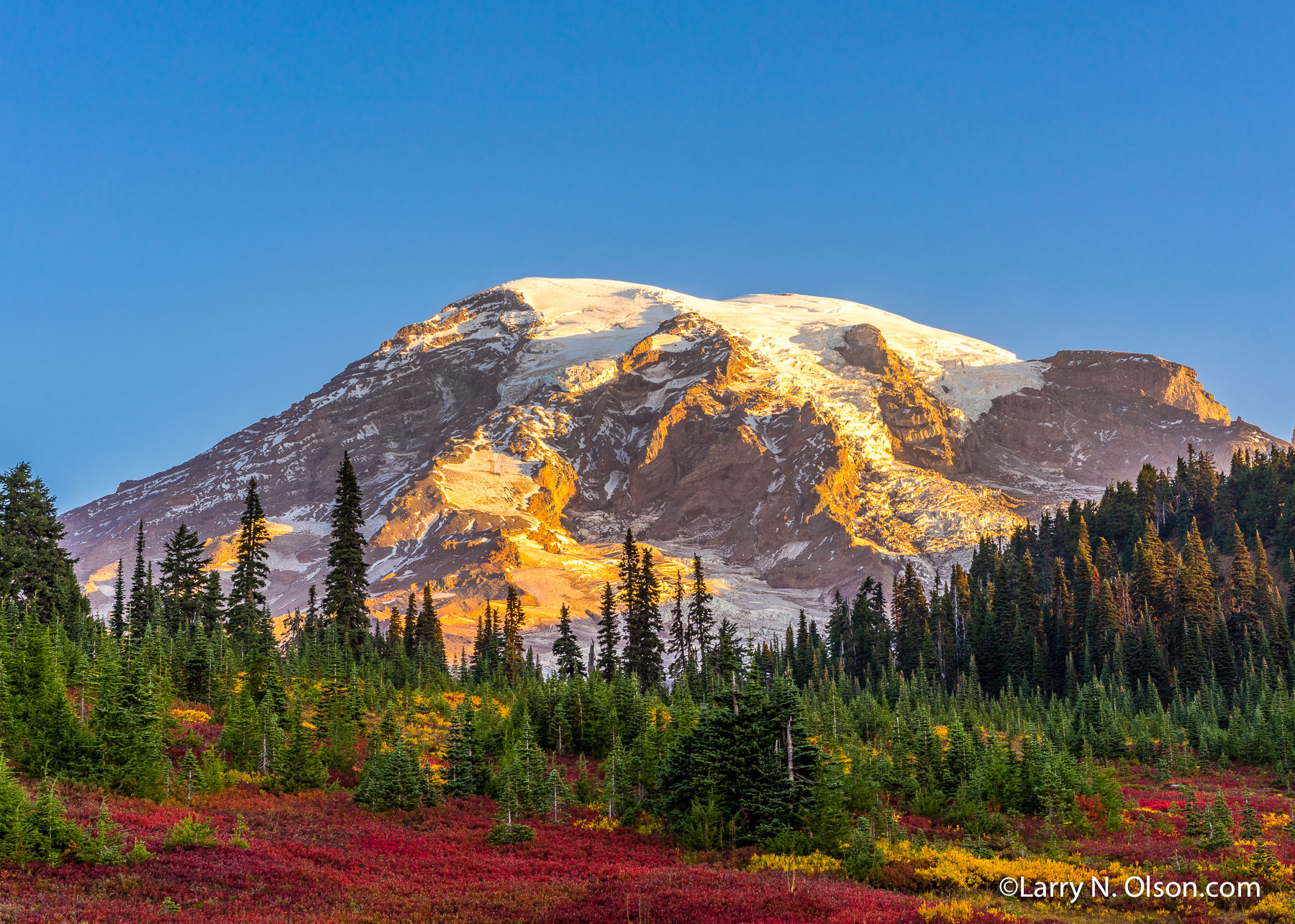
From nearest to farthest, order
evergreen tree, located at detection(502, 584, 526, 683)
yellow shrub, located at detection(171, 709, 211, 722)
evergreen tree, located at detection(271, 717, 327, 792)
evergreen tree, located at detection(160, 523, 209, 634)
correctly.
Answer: evergreen tree, located at detection(271, 717, 327, 792), yellow shrub, located at detection(171, 709, 211, 722), evergreen tree, located at detection(160, 523, 209, 634), evergreen tree, located at detection(502, 584, 526, 683)

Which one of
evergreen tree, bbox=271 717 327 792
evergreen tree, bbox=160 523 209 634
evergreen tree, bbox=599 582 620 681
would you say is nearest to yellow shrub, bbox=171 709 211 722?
evergreen tree, bbox=271 717 327 792

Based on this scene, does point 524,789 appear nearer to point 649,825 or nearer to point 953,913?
point 649,825

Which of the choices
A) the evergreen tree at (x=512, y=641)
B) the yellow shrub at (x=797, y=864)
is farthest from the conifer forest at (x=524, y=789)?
the evergreen tree at (x=512, y=641)

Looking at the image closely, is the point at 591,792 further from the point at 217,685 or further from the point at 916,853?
the point at 217,685

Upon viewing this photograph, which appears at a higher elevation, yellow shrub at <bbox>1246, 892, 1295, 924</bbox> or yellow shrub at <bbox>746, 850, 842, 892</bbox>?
yellow shrub at <bbox>746, 850, 842, 892</bbox>

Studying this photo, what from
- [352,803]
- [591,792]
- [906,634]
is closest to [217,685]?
[352,803]

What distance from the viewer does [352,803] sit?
34.8 meters

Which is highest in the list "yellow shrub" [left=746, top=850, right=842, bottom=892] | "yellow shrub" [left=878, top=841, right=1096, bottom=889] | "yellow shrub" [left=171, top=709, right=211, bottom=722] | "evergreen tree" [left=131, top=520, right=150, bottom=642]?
"evergreen tree" [left=131, top=520, right=150, bottom=642]

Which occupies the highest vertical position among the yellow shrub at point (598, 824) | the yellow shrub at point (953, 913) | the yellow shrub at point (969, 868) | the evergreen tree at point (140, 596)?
the evergreen tree at point (140, 596)

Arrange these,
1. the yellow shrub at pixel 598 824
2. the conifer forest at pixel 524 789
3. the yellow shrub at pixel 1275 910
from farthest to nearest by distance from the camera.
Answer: the yellow shrub at pixel 598 824 → the yellow shrub at pixel 1275 910 → the conifer forest at pixel 524 789

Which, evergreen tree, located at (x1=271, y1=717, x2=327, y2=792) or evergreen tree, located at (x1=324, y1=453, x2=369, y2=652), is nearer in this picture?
evergreen tree, located at (x1=271, y1=717, x2=327, y2=792)

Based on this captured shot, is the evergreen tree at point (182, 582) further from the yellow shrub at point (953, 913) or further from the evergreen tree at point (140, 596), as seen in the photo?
the yellow shrub at point (953, 913)

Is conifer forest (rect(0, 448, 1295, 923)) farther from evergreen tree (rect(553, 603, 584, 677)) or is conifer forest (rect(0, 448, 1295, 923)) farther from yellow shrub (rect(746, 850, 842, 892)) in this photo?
evergreen tree (rect(553, 603, 584, 677))

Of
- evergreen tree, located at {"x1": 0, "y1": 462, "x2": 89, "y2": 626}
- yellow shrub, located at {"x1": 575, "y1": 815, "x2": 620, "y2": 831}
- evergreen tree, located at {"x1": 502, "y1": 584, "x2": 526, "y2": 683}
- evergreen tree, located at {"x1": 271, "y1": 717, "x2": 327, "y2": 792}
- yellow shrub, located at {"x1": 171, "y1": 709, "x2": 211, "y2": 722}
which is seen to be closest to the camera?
yellow shrub, located at {"x1": 575, "y1": 815, "x2": 620, "y2": 831}
